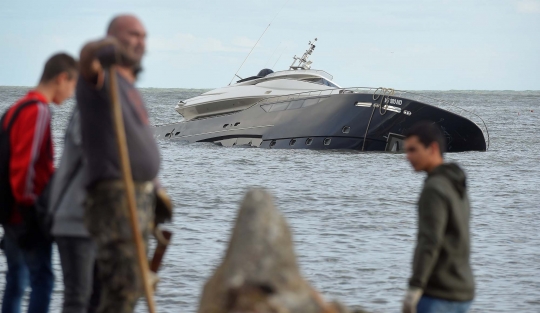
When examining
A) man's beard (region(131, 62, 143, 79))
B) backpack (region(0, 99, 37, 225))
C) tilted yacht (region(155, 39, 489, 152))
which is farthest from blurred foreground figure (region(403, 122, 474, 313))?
tilted yacht (region(155, 39, 489, 152))

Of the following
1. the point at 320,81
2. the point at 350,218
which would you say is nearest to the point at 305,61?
the point at 320,81

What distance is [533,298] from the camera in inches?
397

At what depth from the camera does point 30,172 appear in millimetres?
5031

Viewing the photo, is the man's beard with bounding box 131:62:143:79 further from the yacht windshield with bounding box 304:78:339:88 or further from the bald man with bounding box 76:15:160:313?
the yacht windshield with bounding box 304:78:339:88

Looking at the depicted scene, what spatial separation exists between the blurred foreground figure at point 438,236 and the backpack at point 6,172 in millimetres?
2195

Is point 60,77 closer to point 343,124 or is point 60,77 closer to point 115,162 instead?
point 115,162

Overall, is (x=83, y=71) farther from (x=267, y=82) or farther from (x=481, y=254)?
(x=267, y=82)

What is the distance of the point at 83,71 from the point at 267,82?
3040cm

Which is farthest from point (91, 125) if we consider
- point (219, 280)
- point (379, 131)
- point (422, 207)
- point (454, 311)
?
point (379, 131)

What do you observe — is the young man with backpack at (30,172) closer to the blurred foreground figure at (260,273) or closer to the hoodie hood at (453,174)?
the blurred foreground figure at (260,273)

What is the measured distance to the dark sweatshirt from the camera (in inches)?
194

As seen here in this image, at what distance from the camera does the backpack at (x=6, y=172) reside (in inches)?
200

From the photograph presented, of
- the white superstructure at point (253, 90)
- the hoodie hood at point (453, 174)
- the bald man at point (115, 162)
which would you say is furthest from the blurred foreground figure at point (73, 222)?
the white superstructure at point (253, 90)

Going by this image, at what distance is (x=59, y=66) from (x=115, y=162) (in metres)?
1.06
